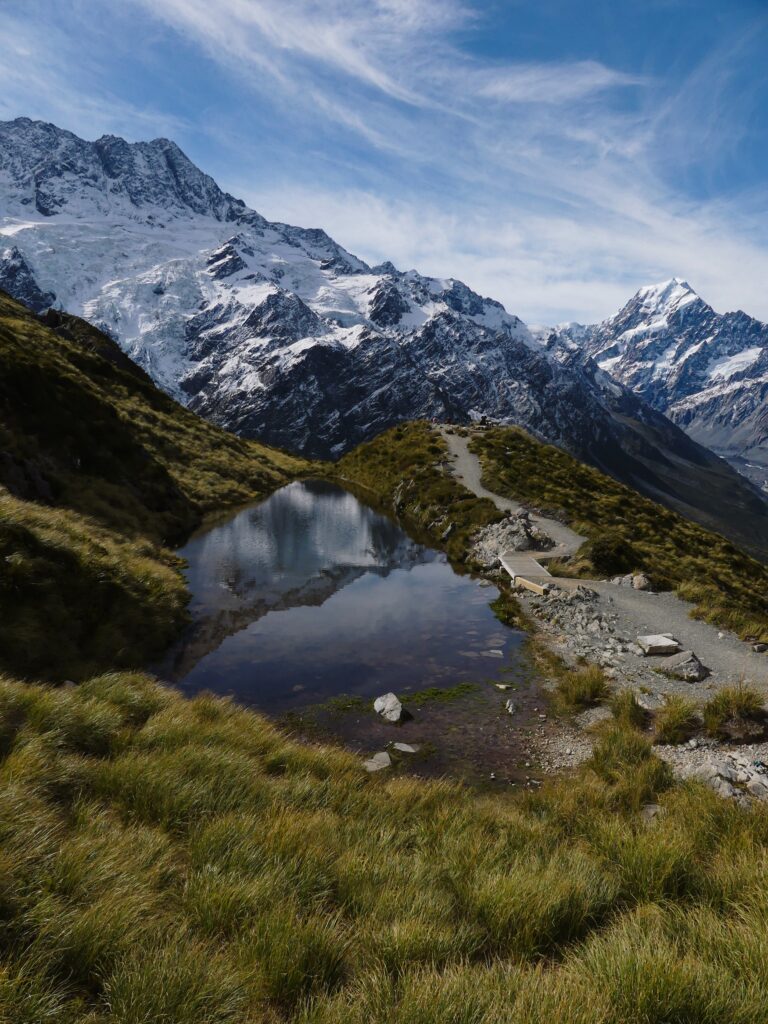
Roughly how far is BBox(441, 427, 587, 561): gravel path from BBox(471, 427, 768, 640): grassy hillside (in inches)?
36.0

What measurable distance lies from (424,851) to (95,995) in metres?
3.40

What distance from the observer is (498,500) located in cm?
4012

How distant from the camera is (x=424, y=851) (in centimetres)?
581

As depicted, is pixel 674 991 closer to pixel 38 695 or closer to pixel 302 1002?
pixel 302 1002

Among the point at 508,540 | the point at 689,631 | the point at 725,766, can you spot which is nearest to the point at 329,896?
the point at 725,766

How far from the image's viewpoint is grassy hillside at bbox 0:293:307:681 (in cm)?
1274

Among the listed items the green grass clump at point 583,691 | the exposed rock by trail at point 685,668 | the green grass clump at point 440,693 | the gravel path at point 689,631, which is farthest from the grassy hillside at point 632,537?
the green grass clump at point 440,693

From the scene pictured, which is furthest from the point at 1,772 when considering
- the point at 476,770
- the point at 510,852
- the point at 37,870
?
the point at 476,770

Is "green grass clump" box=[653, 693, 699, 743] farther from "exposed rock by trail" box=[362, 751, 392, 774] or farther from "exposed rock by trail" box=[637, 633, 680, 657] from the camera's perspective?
"exposed rock by trail" box=[362, 751, 392, 774]

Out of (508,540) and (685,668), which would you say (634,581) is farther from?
(685,668)

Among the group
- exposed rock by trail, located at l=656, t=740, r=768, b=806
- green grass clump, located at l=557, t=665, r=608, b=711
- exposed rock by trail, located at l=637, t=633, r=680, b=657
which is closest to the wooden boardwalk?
exposed rock by trail, located at l=637, t=633, r=680, b=657

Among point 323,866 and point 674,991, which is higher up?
point 674,991

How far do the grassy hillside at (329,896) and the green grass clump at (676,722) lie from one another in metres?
3.48

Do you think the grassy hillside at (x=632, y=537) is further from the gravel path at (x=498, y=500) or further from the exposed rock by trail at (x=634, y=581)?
the gravel path at (x=498, y=500)
